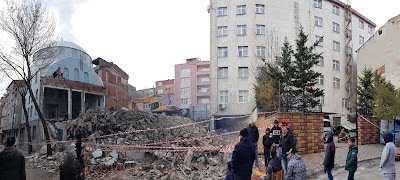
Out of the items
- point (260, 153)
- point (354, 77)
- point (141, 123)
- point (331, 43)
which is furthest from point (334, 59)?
point (260, 153)

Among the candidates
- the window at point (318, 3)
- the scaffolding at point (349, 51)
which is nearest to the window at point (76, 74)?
the window at point (318, 3)

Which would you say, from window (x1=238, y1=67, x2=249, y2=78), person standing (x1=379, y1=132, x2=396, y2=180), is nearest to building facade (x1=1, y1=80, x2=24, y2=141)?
window (x1=238, y1=67, x2=249, y2=78)

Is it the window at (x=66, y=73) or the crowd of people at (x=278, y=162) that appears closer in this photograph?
the crowd of people at (x=278, y=162)

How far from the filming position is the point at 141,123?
2272cm

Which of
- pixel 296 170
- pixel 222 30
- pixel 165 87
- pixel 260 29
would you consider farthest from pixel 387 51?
pixel 165 87

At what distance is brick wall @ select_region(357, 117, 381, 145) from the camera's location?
15727 millimetres

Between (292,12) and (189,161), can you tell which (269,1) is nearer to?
(292,12)

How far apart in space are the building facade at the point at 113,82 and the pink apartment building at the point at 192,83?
17.6m

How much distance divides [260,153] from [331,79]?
94.5 ft

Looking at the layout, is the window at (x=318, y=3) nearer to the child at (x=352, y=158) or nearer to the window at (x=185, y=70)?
the window at (x=185, y=70)

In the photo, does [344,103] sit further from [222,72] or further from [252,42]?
[222,72]

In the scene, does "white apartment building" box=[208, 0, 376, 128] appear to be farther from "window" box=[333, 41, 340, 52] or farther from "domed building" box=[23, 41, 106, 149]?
"domed building" box=[23, 41, 106, 149]

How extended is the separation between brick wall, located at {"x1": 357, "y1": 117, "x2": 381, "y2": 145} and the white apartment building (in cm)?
1815

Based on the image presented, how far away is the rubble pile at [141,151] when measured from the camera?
13595mm
